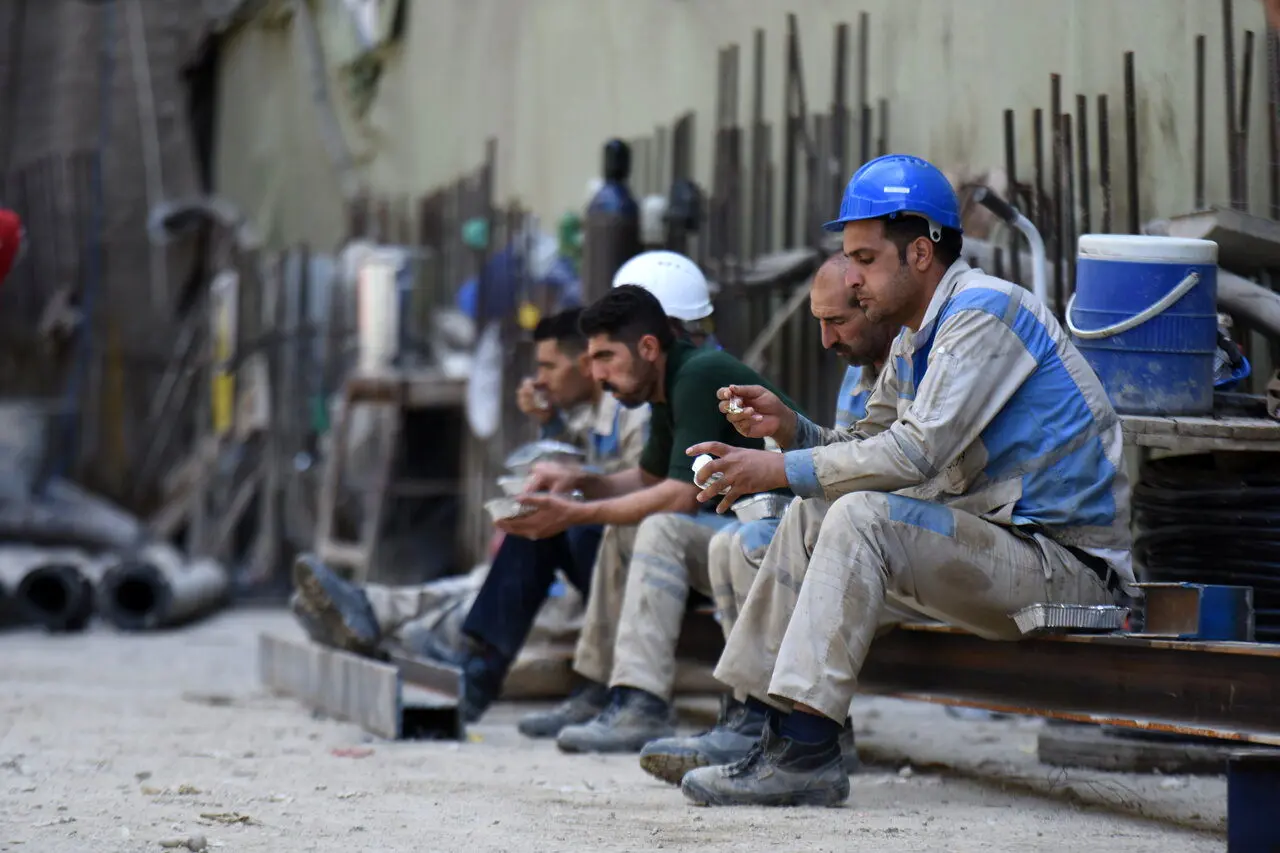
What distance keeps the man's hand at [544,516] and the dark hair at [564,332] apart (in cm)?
104

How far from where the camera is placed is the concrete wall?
505 centimetres

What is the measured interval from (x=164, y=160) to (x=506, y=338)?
721 centimetres

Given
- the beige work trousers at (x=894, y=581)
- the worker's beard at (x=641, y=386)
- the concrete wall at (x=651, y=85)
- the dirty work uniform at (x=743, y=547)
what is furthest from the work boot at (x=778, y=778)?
the concrete wall at (x=651, y=85)

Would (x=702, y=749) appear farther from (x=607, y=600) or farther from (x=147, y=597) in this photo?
(x=147, y=597)

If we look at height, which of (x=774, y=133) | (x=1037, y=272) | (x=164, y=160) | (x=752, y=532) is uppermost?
(x=164, y=160)

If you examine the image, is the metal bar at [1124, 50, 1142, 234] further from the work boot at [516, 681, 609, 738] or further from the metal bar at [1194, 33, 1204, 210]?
the work boot at [516, 681, 609, 738]

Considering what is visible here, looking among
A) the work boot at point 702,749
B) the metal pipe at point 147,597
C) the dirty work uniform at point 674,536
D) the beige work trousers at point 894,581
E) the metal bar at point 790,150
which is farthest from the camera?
the metal pipe at point 147,597

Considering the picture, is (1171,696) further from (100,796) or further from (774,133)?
(774,133)

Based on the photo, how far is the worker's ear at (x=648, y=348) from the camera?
4961mm

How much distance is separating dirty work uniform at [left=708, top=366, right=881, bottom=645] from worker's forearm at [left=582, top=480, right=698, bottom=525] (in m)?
0.31

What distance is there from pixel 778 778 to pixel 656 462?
149 centimetres

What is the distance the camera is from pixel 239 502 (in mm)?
11617

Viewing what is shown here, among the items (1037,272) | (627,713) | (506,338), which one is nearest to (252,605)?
(506,338)

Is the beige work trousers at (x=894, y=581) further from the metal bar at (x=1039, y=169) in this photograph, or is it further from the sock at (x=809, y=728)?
the metal bar at (x=1039, y=169)
